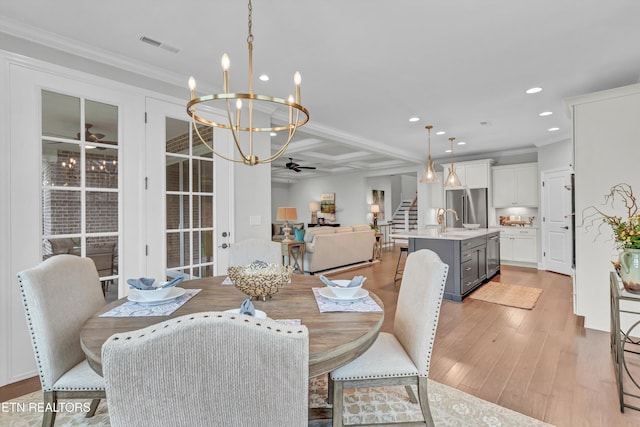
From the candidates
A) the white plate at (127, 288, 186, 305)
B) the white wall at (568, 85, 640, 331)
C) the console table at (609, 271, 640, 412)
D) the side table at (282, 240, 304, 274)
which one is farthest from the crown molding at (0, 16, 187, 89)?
the white wall at (568, 85, 640, 331)

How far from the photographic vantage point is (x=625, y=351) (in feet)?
7.70

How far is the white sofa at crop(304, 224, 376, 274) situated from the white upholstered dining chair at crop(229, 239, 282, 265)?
3201mm

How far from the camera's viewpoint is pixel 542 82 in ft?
10.8

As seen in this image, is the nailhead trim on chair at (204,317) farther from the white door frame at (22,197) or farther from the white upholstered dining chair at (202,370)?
the white door frame at (22,197)

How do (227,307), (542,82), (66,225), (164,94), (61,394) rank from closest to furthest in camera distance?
(61,394) < (227,307) < (66,225) < (164,94) < (542,82)

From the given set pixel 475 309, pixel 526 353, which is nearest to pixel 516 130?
pixel 475 309

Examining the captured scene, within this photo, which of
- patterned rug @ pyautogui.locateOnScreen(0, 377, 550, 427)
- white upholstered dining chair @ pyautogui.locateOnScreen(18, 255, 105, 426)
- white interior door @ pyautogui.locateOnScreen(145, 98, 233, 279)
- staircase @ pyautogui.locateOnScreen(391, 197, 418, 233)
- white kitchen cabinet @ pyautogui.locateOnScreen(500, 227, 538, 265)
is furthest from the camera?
staircase @ pyautogui.locateOnScreen(391, 197, 418, 233)

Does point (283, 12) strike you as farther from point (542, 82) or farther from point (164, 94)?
point (542, 82)

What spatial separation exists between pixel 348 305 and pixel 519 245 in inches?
255

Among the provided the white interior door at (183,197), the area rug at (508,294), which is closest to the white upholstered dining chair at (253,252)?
the white interior door at (183,197)

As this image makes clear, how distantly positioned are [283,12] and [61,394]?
2.48 m

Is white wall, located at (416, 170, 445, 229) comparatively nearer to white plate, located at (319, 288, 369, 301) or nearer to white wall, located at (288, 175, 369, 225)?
white wall, located at (288, 175, 369, 225)

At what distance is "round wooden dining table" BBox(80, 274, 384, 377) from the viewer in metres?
1.12

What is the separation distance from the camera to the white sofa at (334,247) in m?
5.83
